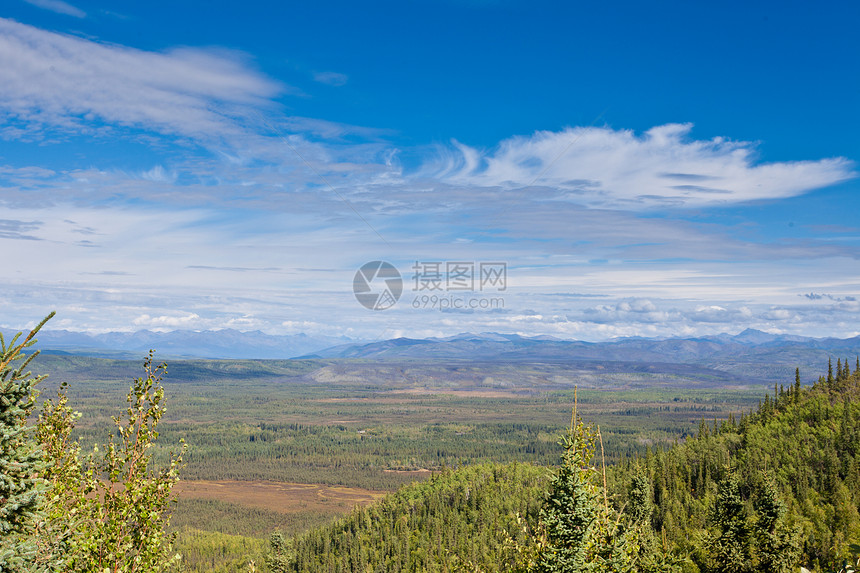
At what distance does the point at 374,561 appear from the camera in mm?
123500

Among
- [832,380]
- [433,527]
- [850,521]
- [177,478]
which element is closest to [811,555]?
[850,521]

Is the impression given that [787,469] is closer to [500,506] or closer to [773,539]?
[500,506]

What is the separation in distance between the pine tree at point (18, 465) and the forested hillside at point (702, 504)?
58.0 metres

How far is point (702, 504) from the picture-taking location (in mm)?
108875

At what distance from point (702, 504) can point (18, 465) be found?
12069 centimetres

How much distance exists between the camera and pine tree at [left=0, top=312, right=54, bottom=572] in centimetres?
1060

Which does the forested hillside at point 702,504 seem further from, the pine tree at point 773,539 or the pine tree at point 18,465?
the pine tree at point 18,465

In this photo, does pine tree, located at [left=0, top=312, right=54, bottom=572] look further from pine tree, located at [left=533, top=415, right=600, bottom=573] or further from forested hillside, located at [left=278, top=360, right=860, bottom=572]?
forested hillside, located at [left=278, top=360, right=860, bottom=572]

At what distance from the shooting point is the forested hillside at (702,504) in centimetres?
5931

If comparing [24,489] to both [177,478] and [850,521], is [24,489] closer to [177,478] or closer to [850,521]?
[177,478]

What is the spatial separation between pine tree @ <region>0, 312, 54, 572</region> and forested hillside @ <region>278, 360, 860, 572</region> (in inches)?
2284

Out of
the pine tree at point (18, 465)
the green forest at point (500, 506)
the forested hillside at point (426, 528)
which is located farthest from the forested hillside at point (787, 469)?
the pine tree at point (18, 465)

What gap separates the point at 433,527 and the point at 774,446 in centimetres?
8233

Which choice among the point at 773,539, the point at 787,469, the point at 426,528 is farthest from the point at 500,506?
the point at 773,539
